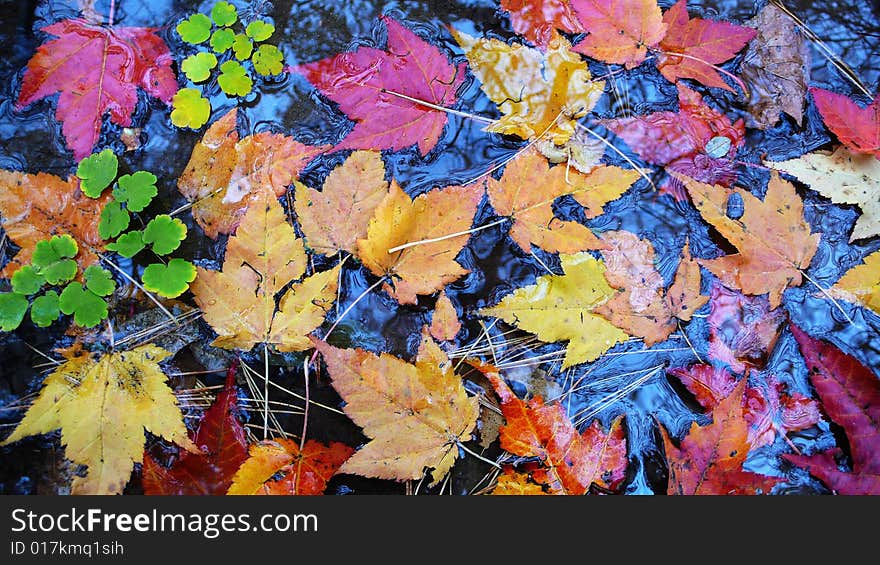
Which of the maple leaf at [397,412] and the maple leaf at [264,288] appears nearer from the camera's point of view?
the maple leaf at [397,412]

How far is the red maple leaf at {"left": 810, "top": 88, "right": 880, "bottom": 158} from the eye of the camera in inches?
61.8

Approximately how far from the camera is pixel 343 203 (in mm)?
1530

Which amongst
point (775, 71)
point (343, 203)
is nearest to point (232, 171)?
point (343, 203)

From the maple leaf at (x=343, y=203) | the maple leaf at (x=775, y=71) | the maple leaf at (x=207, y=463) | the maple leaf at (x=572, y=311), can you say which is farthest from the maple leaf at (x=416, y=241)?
the maple leaf at (x=775, y=71)

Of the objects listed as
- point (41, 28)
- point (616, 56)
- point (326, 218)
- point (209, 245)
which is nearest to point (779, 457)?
point (616, 56)

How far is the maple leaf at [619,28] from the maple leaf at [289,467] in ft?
4.38

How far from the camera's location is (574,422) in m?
1.50

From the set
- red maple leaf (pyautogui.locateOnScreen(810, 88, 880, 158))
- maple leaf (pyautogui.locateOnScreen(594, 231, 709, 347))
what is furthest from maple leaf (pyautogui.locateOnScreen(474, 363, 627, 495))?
red maple leaf (pyautogui.locateOnScreen(810, 88, 880, 158))

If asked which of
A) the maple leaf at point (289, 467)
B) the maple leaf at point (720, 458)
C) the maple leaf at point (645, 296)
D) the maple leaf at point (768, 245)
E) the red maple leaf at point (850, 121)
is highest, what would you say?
the red maple leaf at point (850, 121)

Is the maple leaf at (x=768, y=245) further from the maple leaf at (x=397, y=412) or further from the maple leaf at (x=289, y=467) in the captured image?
the maple leaf at (x=289, y=467)

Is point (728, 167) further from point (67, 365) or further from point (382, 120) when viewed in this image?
point (67, 365)

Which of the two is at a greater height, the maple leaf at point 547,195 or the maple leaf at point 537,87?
the maple leaf at point 537,87

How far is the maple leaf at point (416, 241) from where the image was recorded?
59.6 inches

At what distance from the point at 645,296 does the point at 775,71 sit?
816 mm
